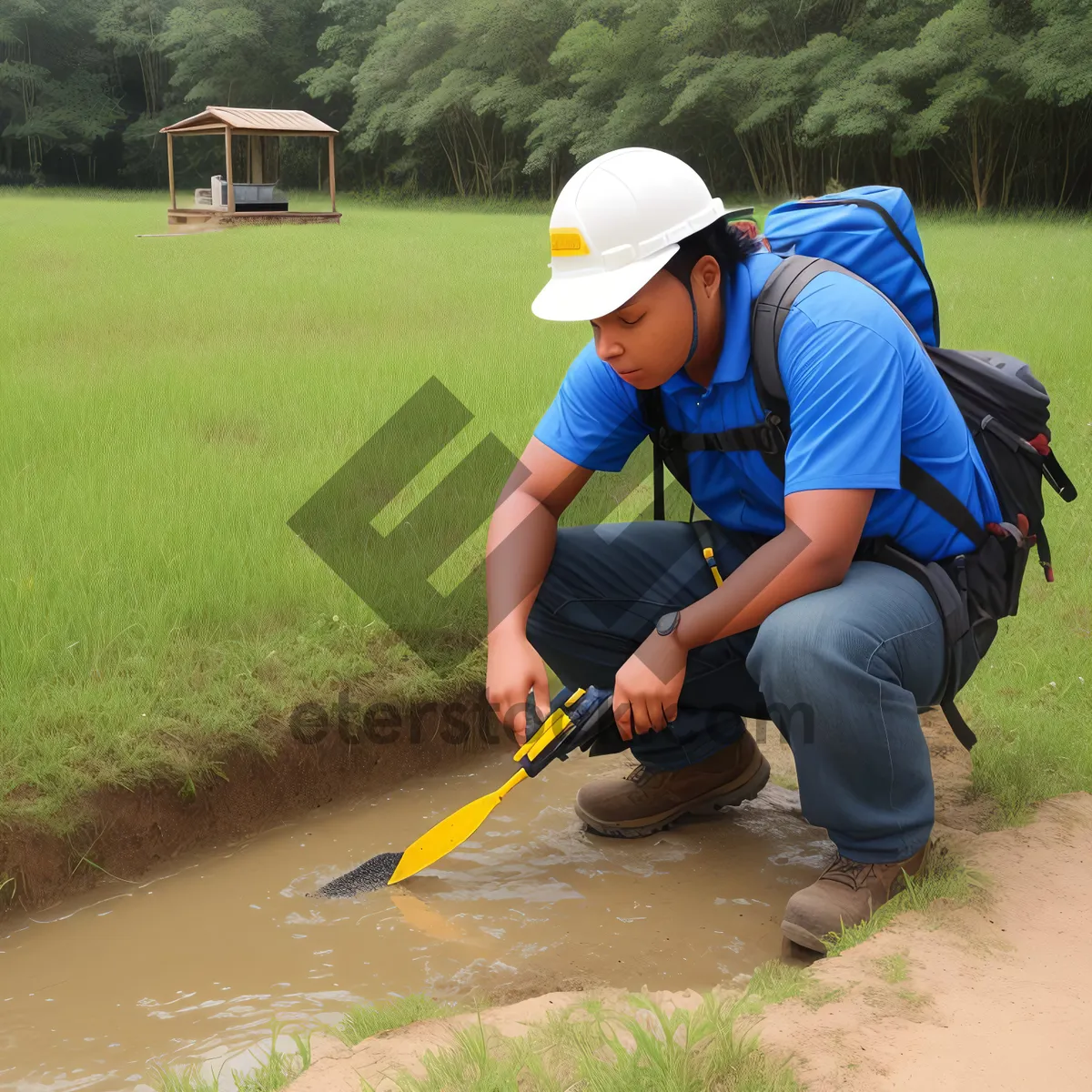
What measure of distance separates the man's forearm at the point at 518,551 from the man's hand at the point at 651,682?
0.39 meters

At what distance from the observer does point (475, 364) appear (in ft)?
21.5

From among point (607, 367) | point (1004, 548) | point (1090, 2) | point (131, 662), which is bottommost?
point (131, 662)

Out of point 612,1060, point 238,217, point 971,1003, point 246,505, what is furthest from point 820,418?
point 238,217

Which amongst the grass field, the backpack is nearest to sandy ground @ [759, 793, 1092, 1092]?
the backpack

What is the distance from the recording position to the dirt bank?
2.67 metres

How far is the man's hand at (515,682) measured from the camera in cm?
237

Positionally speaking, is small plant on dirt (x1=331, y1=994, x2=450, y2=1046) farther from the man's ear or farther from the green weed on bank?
the man's ear

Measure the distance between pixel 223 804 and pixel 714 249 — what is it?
1.85 m

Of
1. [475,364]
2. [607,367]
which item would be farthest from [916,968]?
[475,364]

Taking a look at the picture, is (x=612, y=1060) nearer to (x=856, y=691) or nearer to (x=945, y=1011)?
(x=945, y=1011)

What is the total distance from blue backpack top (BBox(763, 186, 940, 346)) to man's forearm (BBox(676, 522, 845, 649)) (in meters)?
0.65

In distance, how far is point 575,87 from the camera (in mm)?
32344

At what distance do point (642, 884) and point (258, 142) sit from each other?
2245 cm

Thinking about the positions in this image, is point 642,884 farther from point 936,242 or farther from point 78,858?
point 936,242
